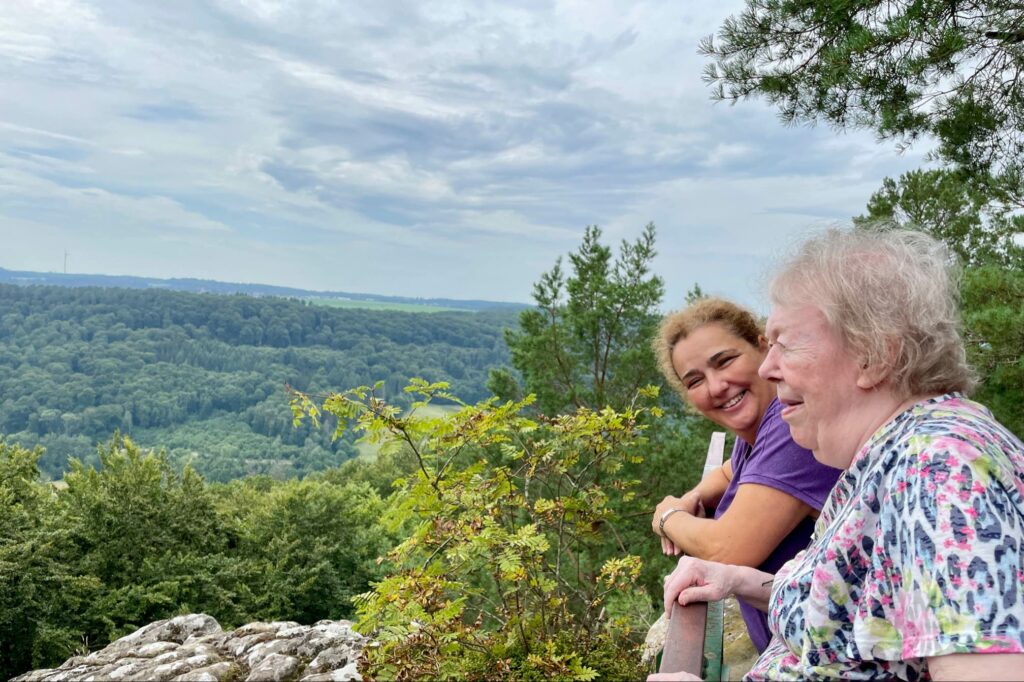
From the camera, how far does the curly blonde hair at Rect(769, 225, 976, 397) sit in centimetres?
96

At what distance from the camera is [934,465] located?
31.0 inches

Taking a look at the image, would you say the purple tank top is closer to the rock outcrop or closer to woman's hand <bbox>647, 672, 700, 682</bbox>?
woman's hand <bbox>647, 672, 700, 682</bbox>

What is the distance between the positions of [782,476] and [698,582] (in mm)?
270

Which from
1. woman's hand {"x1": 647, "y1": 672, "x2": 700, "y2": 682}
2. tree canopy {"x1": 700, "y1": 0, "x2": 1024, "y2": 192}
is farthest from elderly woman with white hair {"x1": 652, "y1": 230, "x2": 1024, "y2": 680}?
tree canopy {"x1": 700, "y1": 0, "x2": 1024, "y2": 192}

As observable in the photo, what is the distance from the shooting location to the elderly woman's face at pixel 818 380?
1023 millimetres

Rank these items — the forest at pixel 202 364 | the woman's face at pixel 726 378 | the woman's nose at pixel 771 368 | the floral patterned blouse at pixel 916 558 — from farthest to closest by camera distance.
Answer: the forest at pixel 202 364
the woman's face at pixel 726 378
the woman's nose at pixel 771 368
the floral patterned blouse at pixel 916 558

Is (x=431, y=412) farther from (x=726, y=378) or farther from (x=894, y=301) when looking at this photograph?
(x=894, y=301)

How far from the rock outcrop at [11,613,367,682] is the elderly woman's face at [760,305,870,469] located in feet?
13.4

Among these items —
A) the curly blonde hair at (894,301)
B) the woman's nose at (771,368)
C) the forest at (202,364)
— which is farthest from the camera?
the forest at (202,364)

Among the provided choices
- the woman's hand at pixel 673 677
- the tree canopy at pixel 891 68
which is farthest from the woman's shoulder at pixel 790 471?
the tree canopy at pixel 891 68

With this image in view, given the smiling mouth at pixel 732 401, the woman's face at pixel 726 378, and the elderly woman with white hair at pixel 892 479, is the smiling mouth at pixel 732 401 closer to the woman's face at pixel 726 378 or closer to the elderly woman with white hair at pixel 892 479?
the woman's face at pixel 726 378

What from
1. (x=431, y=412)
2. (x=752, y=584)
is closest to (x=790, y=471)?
(x=752, y=584)

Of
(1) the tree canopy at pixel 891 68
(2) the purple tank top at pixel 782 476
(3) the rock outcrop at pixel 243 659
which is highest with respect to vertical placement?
(1) the tree canopy at pixel 891 68

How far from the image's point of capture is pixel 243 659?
5.50 meters
